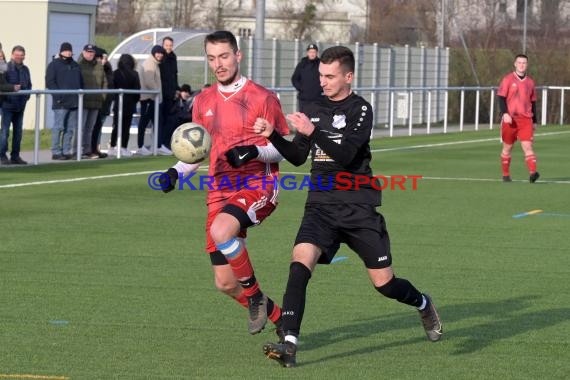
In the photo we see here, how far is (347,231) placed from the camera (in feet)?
25.4

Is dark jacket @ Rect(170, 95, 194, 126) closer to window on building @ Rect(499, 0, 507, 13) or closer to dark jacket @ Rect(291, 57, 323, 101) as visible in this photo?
dark jacket @ Rect(291, 57, 323, 101)

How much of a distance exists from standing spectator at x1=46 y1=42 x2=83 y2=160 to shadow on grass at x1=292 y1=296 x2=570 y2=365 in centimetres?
1294

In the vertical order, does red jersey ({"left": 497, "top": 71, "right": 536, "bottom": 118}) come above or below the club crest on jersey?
above

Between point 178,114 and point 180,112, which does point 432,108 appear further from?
point 178,114

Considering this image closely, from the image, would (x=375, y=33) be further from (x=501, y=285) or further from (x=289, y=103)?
(x=501, y=285)

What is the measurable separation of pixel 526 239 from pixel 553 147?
55.0 ft

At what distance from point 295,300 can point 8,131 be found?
1384cm

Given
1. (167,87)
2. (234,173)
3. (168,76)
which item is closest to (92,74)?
(168,76)

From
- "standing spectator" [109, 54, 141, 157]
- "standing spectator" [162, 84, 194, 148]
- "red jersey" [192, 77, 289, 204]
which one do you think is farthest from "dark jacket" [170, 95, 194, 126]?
"red jersey" [192, 77, 289, 204]

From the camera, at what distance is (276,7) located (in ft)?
241

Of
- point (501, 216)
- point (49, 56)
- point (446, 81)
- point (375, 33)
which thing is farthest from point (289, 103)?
point (375, 33)

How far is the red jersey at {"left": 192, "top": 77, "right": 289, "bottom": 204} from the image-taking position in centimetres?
827

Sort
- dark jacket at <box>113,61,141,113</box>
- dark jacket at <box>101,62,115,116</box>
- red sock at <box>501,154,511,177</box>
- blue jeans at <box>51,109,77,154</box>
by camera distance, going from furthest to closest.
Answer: dark jacket at <box>113,61,141,113</box>, dark jacket at <box>101,62,115,116</box>, blue jeans at <box>51,109,77,154</box>, red sock at <box>501,154,511,177</box>

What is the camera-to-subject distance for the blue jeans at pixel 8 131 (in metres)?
20.4
